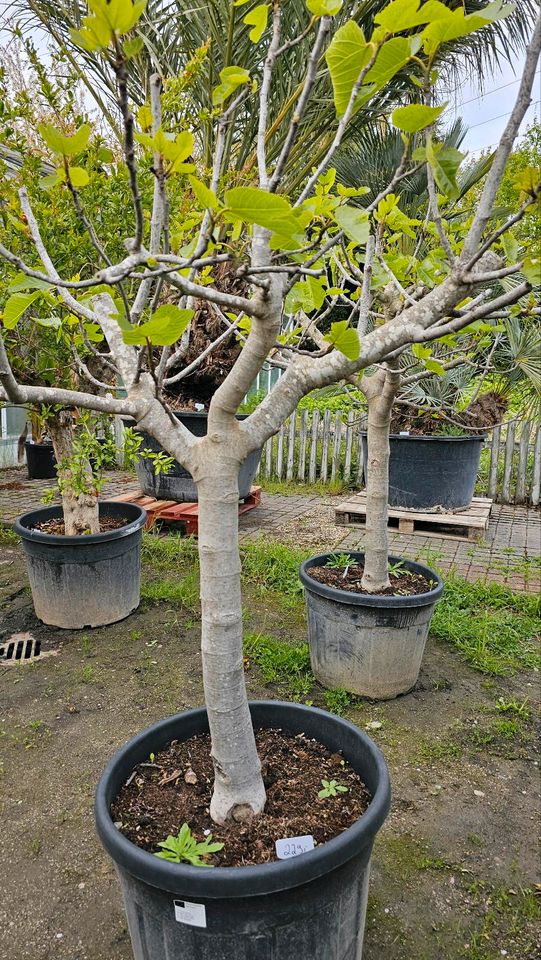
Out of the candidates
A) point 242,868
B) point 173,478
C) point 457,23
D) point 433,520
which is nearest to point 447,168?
point 457,23

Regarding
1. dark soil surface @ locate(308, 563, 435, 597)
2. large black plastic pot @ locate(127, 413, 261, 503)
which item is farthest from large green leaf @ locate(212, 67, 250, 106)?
large black plastic pot @ locate(127, 413, 261, 503)

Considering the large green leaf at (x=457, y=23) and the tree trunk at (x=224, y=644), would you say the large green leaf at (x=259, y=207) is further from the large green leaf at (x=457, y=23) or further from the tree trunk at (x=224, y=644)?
the tree trunk at (x=224, y=644)

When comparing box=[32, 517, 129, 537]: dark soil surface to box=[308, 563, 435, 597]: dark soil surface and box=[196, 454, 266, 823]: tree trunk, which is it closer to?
box=[308, 563, 435, 597]: dark soil surface

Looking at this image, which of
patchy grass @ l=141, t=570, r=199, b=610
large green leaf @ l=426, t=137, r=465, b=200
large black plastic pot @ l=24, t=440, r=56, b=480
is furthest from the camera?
large black plastic pot @ l=24, t=440, r=56, b=480

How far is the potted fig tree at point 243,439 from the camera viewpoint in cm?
100

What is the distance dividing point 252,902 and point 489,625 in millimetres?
2809

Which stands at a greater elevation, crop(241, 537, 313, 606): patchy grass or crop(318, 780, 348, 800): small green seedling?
crop(318, 780, 348, 800): small green seedling

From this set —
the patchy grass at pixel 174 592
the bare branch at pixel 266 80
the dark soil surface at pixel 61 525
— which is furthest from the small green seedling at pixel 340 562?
the bare branch at pixel 266 80

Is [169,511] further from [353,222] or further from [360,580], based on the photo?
[353,222]

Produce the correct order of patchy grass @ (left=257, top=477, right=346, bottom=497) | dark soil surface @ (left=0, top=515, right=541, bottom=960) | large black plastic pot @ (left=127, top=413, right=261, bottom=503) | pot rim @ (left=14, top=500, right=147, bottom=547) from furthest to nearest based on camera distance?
patchy grass @ (left=257, top=477, right=346, bottom=497)
large black plastic pot @ (left=127, top=413, right=261, bottom=503)
pot rim @ (left=14, top=500, right=147, bottom=547)
dark soil surface @ (left=0, top=515, right=541, bottom=960)

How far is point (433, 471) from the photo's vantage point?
579 cm

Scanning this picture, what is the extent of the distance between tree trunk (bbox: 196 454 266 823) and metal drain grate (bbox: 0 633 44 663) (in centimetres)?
211

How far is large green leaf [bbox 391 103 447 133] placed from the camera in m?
1.05

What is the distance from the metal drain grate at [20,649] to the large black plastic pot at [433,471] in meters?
3.66
